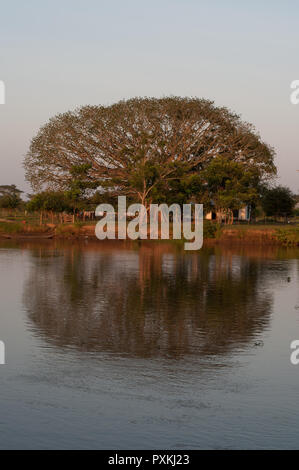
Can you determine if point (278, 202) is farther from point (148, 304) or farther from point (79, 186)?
point (148, 304)

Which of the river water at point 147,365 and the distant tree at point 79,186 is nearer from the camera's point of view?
the river water at point 147,365

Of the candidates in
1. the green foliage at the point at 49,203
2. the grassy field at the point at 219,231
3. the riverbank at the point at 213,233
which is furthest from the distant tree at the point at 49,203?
the riverbank at the point at 213,233

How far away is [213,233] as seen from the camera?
73.6m

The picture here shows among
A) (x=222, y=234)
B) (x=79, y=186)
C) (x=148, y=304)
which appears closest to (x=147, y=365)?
(x=148, y=304)

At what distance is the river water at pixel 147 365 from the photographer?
38.5 feet

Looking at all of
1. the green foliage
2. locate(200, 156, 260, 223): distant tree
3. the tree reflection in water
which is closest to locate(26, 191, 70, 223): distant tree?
the green foliage

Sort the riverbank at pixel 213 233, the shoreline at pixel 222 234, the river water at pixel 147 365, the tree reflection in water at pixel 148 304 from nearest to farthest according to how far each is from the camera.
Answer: the river water at pixel 147 365 → the tree reflection in water at pixel 148 304 → the shoreline at pixel 222 234 → the riverbank at pixel 213 233

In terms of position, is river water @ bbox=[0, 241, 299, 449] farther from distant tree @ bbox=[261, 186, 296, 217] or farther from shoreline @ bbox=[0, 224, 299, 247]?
distant tree @ bbox=[261, 186, 296, 217]

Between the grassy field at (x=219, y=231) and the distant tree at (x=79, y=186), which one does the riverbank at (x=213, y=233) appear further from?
the distant tree at (x=79, y=186)

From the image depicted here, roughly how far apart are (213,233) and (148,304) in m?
48.2

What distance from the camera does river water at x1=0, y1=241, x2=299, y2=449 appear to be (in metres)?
11.8

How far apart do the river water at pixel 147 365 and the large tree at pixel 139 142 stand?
5432cm

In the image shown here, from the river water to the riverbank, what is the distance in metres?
38.2

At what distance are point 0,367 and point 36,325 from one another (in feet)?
16.9
